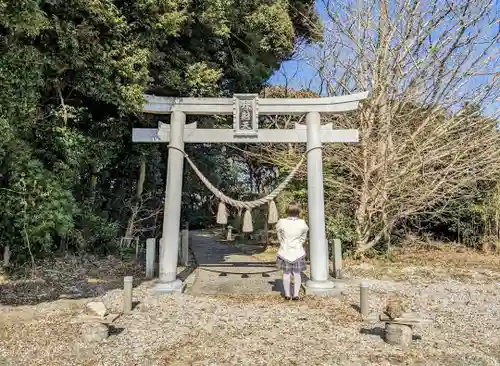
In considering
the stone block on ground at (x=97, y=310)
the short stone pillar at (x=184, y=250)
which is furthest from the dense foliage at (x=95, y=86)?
the stone block on ground at (x=97, y=310)

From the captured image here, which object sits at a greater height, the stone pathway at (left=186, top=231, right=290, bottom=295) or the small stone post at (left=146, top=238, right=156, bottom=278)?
the small stone post at (left=146, top=238, right=156, bottom=278)

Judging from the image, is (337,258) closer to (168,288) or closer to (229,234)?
(168,288)

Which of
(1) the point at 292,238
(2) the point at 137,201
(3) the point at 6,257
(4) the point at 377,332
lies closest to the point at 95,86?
(3) the point at 6,257

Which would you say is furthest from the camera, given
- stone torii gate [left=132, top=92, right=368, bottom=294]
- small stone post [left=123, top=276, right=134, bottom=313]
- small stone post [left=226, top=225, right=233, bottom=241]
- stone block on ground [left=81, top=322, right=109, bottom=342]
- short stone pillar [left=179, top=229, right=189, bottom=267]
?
small stone post [left=226, top=225, right=233, bottom=241]

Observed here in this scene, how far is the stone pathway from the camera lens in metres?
6.57

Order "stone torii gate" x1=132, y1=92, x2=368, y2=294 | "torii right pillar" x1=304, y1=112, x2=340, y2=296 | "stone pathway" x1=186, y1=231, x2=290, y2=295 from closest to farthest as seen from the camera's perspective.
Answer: "torii right pillar" x1=304, y1=112, x2=340, y2=296
"stone torii gate" x1=132, y1=92, x2=368, y2=294
"stone pathway" x1=186, y1=231, x2=290, y2=295

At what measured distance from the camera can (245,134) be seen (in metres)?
6.62

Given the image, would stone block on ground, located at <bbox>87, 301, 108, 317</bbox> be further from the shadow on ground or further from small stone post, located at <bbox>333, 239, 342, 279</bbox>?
small stone post, located at <bbox>333, 239, 342, 279</bbox>

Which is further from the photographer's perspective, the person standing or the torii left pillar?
the torii left pillar

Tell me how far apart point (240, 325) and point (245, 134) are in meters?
3.22

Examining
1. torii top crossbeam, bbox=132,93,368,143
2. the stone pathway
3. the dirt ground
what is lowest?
the dirt ground

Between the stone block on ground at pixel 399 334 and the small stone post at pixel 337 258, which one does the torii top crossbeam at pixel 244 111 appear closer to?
the small stone post at pixel 337 258

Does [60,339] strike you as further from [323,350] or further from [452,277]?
[452,277]

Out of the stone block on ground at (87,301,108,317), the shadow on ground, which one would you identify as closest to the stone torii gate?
the shadow on ground
